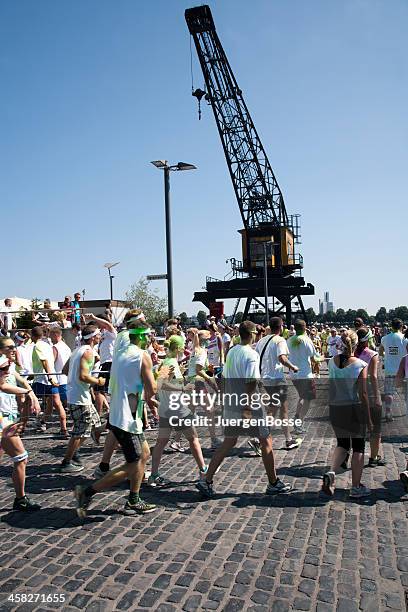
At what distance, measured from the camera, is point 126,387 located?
476 centimetres

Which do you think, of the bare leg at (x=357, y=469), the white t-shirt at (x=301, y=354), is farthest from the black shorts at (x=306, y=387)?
the bare leg at (x=357, y=469)

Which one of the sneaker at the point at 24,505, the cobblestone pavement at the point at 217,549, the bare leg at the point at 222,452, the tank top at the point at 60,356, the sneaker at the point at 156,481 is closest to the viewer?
the cobblestone pavement at the point at 217,549

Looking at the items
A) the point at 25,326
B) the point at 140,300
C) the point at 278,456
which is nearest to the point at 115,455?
the point at 278,456

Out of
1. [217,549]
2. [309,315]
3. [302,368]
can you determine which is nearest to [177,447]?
[302,368]

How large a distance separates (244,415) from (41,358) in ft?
14.9

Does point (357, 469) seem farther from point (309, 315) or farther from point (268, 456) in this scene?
point (309, 315)

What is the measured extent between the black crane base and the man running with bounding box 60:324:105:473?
30961 millimetres

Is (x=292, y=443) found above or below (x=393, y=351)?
below

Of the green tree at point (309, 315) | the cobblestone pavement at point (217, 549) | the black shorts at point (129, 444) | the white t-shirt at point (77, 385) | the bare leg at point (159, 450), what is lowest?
the cobblestone pavement at point (217, 549)

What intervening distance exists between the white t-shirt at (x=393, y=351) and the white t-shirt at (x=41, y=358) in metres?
6.00

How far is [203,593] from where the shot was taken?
333cm

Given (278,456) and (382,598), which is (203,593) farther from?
(278,456)

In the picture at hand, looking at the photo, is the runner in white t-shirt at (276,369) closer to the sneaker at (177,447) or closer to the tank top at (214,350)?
the sneaker at (177,447)

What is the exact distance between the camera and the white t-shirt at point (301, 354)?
25.6 ft
